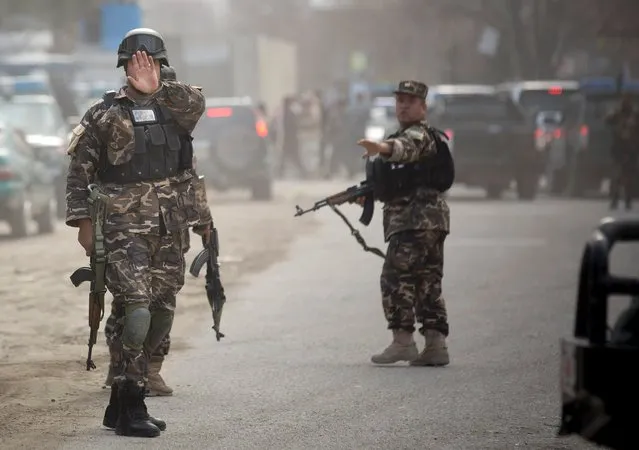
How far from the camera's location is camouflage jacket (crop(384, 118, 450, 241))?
382 inches

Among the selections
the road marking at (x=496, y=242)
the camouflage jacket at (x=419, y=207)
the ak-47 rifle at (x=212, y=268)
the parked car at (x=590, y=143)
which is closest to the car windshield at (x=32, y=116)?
the road marking at (x=496, y=242)

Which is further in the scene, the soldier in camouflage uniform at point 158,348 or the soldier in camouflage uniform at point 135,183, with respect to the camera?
the soldier in camouflage uniform at point 158,348

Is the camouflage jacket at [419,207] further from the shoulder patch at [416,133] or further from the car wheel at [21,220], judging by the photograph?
the car wheel at [21,220]

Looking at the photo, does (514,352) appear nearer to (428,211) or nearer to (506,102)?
(428,211)

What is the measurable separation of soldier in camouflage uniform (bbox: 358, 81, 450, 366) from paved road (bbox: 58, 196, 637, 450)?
0.56 feet

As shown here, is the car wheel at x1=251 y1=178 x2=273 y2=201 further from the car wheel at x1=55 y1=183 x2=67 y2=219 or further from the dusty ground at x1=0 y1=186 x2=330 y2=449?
the car wheel at x1=55 y1=183 x2=67 y2=219

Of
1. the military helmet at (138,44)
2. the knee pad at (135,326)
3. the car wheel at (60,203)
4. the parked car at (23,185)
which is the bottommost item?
the car wheel at (60,203)

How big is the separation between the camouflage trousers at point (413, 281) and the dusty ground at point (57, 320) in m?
1.57

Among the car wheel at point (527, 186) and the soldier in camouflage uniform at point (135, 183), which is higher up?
the soldier in camouflage uniform at point (135, 183)

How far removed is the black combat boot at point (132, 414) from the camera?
7418 millimetres

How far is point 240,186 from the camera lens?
28.5m

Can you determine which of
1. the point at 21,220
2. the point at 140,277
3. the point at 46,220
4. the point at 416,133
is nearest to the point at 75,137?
the point at 140,277

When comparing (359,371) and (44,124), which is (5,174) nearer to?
(44,124)

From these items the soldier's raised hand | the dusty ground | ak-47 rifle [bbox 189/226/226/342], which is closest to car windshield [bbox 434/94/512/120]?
the dusty ground
